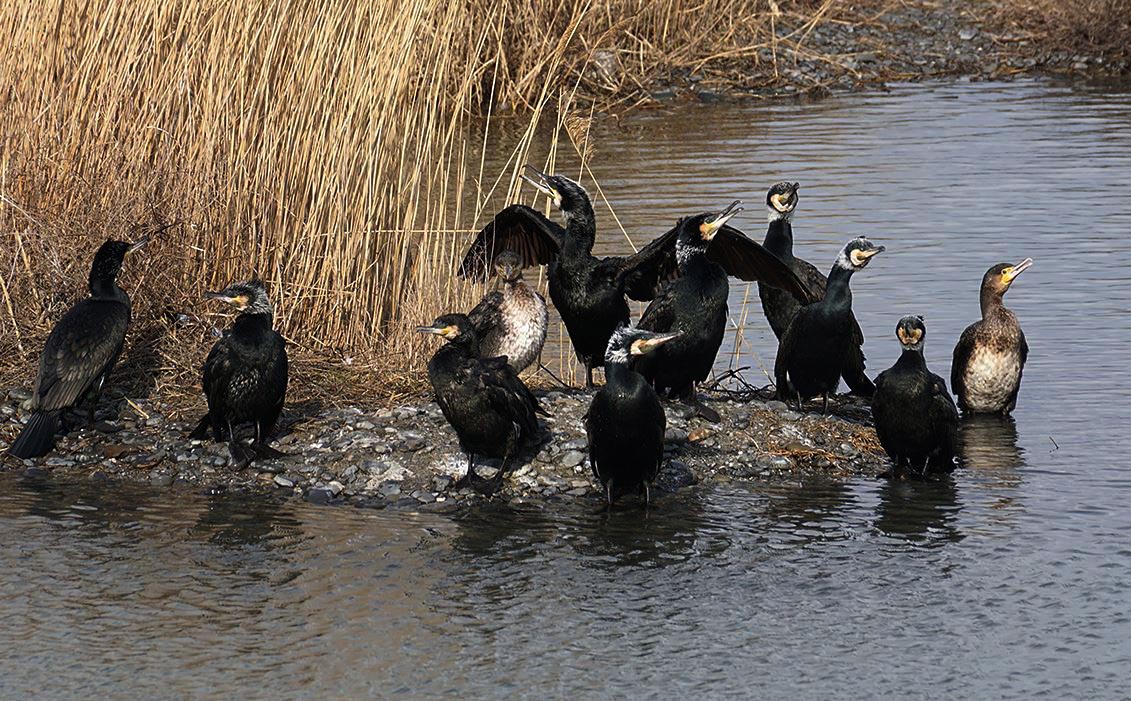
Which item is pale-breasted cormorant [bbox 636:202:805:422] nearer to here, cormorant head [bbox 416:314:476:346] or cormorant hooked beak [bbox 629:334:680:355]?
cormorant hooked beak [bbox 629:334:680:355]

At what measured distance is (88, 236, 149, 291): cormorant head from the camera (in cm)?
749

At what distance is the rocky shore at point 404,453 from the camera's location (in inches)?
277

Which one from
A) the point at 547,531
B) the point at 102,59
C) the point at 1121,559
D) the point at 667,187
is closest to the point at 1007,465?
the point at 1121,559

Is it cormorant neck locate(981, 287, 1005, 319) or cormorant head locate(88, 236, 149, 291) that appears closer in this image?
cormorant head locate(88, 236, 149, 291)

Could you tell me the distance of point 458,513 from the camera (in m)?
6.75

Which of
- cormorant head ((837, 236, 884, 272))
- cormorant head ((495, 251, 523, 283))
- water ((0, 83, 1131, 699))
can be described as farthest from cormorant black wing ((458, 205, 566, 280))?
cormorant head ((837, 236, 884, 272))

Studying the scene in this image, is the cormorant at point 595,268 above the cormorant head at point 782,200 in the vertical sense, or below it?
below

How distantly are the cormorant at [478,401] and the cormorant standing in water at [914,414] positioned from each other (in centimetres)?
143

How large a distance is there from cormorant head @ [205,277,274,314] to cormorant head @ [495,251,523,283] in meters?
1.13

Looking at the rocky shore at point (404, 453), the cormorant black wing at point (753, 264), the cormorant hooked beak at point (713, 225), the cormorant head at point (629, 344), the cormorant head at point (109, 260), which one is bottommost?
the rocky shore at point (404, 453)

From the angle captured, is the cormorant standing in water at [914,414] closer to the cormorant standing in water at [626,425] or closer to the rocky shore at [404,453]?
the rocky shore at [404,453]

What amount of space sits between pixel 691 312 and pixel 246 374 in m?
1.89

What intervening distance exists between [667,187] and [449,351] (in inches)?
272

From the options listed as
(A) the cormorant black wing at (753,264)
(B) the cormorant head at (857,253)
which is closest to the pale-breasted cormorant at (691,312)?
(A) the cormorant black wing at (753,264)
